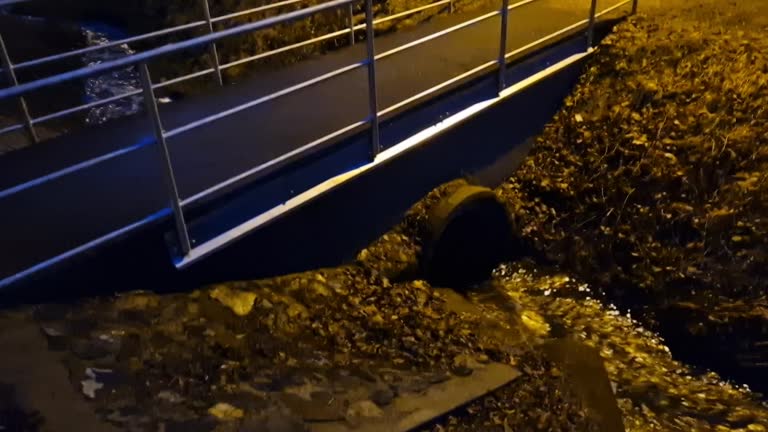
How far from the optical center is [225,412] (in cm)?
280

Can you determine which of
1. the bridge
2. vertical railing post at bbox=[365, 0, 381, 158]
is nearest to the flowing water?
the bridge

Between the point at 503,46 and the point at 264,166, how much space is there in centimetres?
242

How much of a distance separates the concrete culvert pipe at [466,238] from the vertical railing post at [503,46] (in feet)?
3.11

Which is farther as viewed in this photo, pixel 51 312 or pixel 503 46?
pixel 503 46

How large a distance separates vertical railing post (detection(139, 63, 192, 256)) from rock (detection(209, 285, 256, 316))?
321 mm

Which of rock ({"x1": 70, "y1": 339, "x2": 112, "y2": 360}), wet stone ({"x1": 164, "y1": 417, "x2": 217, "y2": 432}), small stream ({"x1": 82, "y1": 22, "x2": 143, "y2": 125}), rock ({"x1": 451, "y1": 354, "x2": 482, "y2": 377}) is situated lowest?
small stream ({"x1": 82, "y1": 22, "x2": 143, "y2": 125})

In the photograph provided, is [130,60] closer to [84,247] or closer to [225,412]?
[84,247]

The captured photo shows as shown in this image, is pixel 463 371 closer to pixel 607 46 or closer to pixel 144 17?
pixel 607 46

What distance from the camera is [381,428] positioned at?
2.96 m

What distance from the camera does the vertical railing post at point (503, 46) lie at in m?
4.91

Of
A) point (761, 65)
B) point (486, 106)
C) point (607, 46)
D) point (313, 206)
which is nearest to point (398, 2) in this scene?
point (607, 46)

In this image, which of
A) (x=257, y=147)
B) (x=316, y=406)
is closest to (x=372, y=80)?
(x=257, y=147)

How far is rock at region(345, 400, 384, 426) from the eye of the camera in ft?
9.75

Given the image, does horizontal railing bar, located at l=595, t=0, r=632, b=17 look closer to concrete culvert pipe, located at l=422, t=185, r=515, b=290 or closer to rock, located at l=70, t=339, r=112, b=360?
concrete culvert pipe, located at l=422, t=185, r=515, b=290
